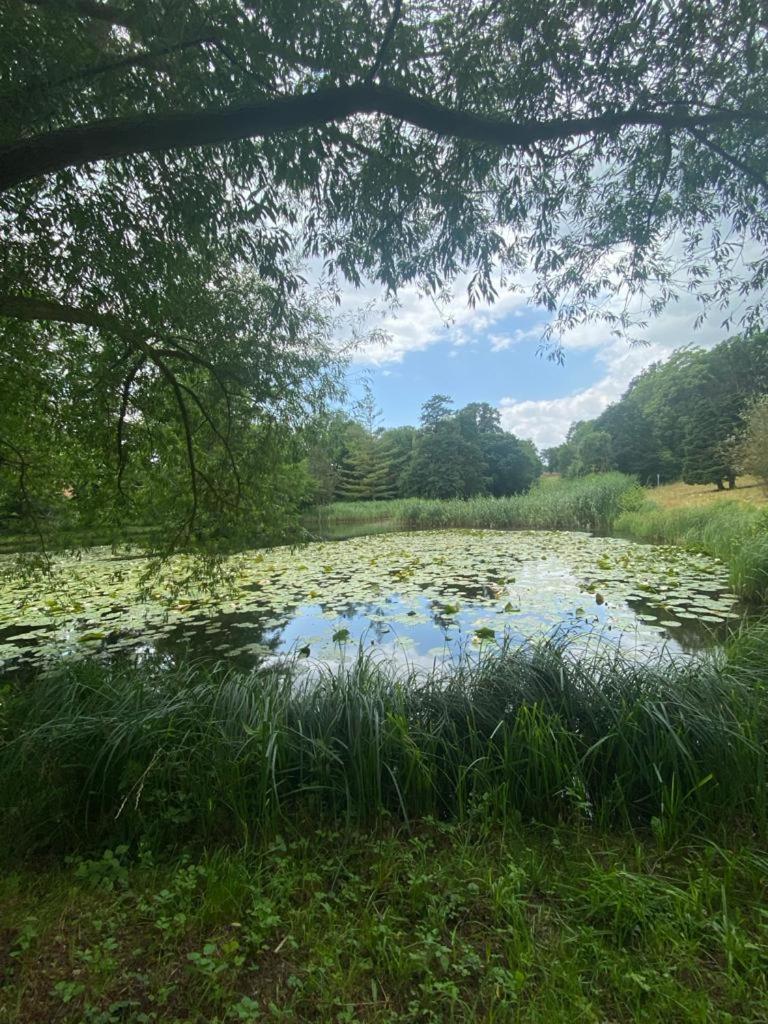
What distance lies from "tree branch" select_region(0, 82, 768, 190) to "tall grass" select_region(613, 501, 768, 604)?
4.98 meters

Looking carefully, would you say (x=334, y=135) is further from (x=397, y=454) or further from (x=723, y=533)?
(x=397, y=454)

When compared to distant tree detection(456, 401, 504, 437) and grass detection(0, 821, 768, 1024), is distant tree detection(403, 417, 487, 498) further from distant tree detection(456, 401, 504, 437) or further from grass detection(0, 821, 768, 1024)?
grass detection(0, 821, 768, 1024)

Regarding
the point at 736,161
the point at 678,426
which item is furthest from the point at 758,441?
the point at 678,426

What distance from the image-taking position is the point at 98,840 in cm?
177

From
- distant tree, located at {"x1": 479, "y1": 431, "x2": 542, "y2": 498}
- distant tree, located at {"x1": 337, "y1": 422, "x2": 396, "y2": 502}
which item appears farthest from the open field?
distant tree, located at {"x1": 337, "y1": 422, "x2": 396, "y2": 502}

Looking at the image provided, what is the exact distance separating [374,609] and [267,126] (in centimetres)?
470

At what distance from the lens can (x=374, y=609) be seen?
5492mm

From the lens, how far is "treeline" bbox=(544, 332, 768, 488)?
1841 centimetres

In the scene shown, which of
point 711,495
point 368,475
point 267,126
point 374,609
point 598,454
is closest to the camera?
point 267,126

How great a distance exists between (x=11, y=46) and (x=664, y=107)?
10.0ft

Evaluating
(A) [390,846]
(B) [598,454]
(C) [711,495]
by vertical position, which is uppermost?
(B) [598,454]

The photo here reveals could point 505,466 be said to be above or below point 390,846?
above

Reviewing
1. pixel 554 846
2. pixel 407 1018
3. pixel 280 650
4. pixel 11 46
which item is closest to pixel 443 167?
Answer: pixel 11 46

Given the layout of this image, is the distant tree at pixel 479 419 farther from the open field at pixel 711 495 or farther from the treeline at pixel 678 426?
the open field at pixel 711 495
